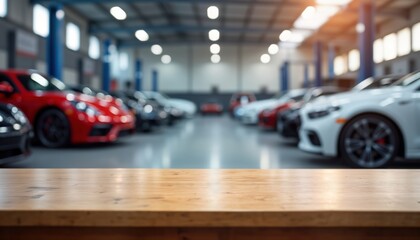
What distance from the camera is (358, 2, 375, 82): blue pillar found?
11.5 metres

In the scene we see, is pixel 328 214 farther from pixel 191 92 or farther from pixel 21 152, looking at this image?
pixel 191 92

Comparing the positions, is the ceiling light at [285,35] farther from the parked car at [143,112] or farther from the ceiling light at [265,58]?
the parked car at [143,112]

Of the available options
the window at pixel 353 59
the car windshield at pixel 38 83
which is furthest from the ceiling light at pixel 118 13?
the window at pixel 353 59

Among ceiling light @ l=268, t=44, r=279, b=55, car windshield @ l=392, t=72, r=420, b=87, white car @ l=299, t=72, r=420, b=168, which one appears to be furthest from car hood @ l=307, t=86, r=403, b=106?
ceiling light @ l=268, t=44, r=279, b=55

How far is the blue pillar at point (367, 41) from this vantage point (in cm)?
1152

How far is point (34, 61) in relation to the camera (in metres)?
18.2

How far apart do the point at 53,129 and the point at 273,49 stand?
28391mm

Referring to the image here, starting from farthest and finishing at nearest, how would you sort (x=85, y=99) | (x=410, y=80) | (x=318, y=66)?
(x=318, y=66)
(x=85, y=99)
(x=410, y=80)

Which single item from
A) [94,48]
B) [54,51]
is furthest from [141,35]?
[54,51]

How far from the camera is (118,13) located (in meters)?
19.8

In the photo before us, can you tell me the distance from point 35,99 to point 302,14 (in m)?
16.1

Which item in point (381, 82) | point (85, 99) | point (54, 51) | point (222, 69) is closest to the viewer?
point (381, 82)

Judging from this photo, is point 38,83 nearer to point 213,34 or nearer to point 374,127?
point 374,127

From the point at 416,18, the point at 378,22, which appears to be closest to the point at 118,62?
the point at 378,22
